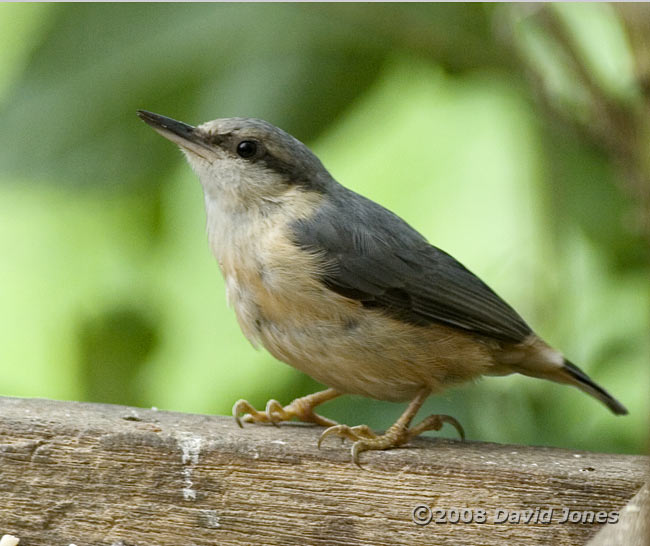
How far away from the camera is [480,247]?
4941 mm

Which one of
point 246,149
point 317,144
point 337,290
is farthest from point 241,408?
point 317,144

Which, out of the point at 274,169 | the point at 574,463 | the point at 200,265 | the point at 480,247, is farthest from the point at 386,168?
the point at 574,463

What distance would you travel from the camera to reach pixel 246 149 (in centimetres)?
317

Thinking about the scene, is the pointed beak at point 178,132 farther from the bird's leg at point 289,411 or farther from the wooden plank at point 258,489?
the wooden plank at point 258,489

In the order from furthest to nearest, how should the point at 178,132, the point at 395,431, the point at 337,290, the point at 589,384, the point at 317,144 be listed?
the point at 317,144 → the point at 589,384 → the point at 178,132 → the point at 337,290 → the point at 395,431

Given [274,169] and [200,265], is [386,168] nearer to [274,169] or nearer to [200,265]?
[200,265]

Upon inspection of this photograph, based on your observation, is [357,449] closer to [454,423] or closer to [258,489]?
[258,489]

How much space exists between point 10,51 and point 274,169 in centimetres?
180

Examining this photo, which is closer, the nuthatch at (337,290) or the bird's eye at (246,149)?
the nuthatch at (337,290)

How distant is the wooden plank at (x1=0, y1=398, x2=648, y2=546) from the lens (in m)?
2.40

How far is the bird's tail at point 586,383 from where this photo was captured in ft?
10.6

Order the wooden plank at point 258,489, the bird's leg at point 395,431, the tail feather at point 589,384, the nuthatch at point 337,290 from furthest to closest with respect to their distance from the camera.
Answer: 1. the tail feather at point 589,384
2. the nuthatch at point 337,290
3. the bird's leg at point 395,431
4. the wooden plank at point 258,489

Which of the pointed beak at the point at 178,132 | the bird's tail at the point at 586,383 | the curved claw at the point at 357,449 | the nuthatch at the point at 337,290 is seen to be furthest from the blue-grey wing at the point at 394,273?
the curved claw at the point at 357,449

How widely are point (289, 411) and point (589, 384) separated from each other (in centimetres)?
92
